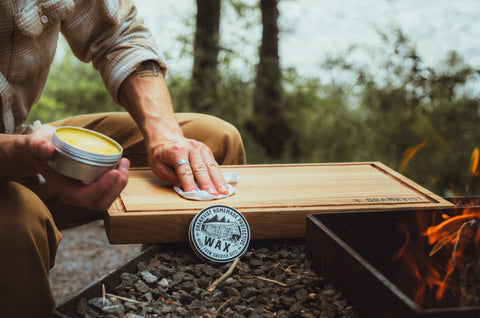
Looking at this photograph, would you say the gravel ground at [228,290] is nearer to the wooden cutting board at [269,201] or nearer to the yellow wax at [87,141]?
the wooden cutting board at [269,201]

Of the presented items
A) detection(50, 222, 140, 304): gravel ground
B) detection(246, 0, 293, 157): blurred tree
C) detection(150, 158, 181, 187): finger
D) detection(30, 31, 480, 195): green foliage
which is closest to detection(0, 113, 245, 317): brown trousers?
detection(150, 158, 181, 187): finger

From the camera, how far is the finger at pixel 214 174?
1.71m

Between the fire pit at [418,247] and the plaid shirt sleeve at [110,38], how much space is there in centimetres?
111

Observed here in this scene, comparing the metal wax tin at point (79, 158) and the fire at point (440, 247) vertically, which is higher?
the metal wax tin at point (79, 158)

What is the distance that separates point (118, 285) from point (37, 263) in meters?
0.26

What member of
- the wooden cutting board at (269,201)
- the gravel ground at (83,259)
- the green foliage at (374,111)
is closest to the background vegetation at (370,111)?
the green foliage at (374,111)

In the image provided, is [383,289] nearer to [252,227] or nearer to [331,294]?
[331,294]

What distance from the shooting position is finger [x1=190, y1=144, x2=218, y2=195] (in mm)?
1684

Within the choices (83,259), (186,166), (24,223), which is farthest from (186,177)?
(83,259)

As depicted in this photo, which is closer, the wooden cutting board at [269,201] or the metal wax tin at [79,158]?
the metal wax tin at [79,158]

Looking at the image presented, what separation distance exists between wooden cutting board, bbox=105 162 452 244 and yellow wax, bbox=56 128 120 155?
0.28m

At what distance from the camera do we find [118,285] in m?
1.32

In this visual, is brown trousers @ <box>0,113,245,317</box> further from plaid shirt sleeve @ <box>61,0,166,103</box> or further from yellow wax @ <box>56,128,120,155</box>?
plaid shirt sleeve @ <box>61,0,166,103</box>

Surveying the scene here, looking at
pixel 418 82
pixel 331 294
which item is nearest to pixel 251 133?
pixel 418 82
